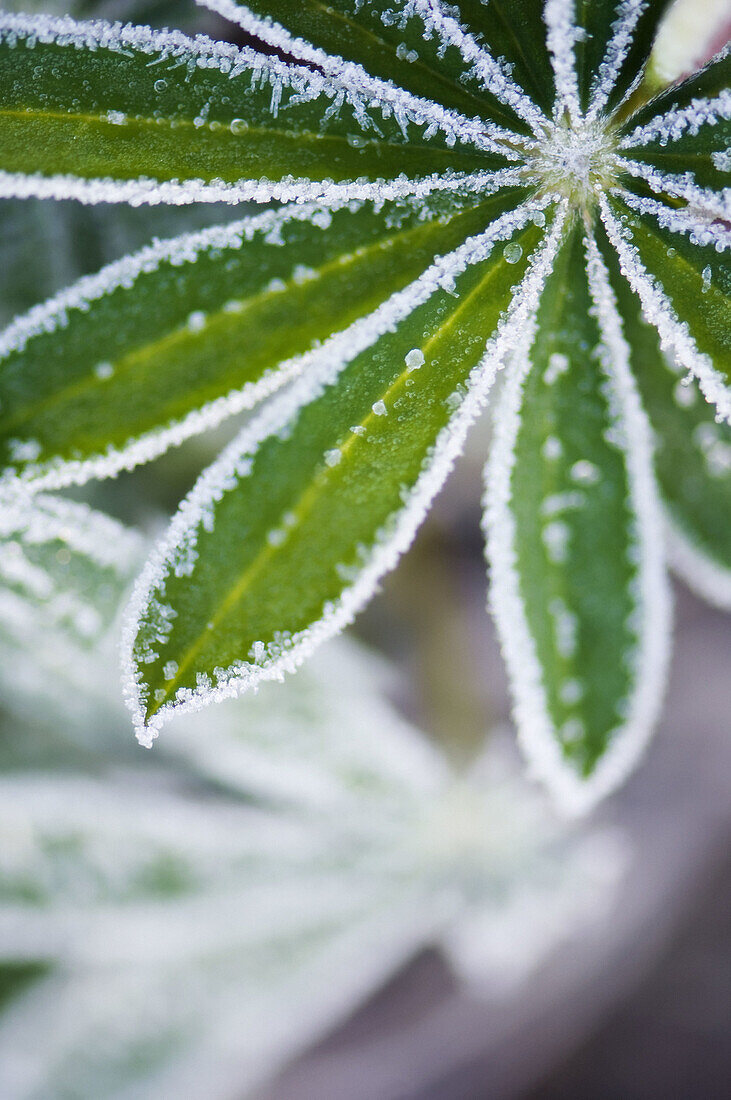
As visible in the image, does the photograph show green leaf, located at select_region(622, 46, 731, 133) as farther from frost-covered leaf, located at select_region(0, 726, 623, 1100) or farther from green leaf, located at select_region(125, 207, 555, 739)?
frost-covered leaf, located at select_region(0, 726, 623, 1100)

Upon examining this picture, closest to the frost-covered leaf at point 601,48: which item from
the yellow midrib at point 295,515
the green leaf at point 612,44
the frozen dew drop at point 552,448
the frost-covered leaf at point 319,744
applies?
the green leaf at point 612,44

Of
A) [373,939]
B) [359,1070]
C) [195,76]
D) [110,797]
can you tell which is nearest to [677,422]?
[195,76]

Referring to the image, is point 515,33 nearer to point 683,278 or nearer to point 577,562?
point 683,278

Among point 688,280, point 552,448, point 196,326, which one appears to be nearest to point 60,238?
point 196,326

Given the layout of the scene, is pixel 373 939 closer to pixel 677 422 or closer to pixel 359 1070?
pixel 359 1070

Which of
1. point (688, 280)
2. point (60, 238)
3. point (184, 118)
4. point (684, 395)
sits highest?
point (60, 238)

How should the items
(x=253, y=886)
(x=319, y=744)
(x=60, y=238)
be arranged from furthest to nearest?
1. (x=253, y=886)
2. (x=319, y=744)
3. (x=60, y=238)

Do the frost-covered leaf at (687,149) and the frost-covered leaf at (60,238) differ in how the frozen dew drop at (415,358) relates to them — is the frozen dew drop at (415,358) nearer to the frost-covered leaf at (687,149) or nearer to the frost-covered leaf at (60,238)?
→ the frost-covered leaf at (687,149)
